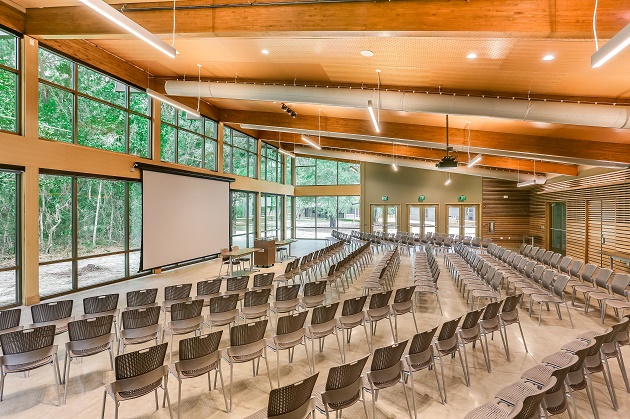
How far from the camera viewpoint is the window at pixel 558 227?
1463 centimetres

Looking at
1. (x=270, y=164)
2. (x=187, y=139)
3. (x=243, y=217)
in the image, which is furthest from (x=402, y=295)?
(x=270, y=164)

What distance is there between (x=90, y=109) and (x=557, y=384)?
10.6 meters

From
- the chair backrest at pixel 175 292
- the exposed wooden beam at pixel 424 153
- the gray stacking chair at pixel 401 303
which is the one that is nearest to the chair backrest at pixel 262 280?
the chair backrest at pixel 175 292

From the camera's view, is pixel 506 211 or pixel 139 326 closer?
pixel 139 326

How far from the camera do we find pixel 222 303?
5000 millimetres

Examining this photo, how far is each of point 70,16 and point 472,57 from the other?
7637 mm

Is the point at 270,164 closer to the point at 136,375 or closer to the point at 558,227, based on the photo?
the point at 558,227

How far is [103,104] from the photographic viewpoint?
29.3 ft

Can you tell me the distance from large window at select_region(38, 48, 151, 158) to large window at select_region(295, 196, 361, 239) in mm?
13061

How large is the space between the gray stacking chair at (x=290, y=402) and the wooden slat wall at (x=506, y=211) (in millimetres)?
18392

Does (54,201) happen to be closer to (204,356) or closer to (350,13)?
(204,356)

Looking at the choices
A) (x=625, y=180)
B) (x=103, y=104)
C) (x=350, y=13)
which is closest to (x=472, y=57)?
(x=350, y=13)

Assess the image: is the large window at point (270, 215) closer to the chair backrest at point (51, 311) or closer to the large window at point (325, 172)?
the large window at point (325, 172)

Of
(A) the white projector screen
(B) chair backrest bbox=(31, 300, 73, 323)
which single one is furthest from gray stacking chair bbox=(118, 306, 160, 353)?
(A) the white projector screen
